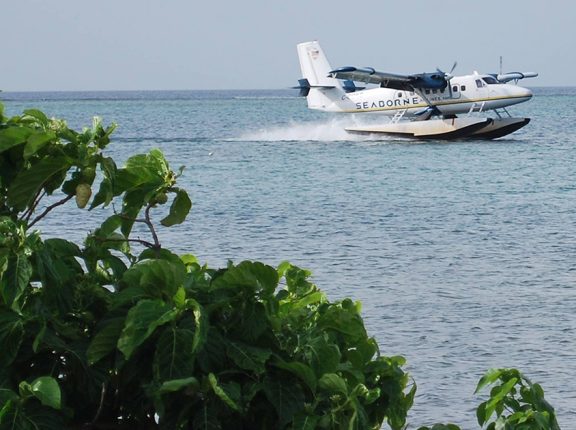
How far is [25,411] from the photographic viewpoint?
2605 mm

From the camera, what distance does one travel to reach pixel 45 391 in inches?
99.3

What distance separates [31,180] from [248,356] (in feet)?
2.03

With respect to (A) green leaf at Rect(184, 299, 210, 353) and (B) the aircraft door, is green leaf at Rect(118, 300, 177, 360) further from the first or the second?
(B) the aircraft door

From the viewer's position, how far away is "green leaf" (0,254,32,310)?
2590 mm

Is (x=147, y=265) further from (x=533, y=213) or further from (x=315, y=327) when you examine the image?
(x=533, y=213)

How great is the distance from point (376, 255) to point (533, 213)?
801cm

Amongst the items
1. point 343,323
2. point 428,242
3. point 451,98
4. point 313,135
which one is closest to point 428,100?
point 451,98

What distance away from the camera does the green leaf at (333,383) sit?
8.97 ft

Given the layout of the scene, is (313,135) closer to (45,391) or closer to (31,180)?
(31,180)

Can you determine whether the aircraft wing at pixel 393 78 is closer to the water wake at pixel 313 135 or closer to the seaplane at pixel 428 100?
the seaplane at pixel 428 100

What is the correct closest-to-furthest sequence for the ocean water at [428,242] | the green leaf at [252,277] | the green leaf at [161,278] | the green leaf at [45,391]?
1. the green leaf at [45,391]
2. the green leaf at [161,278]
3. the green leaf at [252,277]
4. the ocean water at [428,242]

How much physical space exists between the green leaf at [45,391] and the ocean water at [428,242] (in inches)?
250

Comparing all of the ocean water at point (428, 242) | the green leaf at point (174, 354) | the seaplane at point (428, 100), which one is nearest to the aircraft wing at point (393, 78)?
the seaplane at point (428, 100)

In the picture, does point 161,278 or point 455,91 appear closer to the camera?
point 161,278
